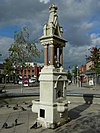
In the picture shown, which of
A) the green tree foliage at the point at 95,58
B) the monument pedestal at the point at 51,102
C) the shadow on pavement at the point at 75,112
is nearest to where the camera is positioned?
the monument pedestal at the point at 51,102

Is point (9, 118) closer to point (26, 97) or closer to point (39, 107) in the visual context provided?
point (39, 107)

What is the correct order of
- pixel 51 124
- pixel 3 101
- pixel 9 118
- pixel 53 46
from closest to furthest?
1. pixel 51 124
2. pixel 53 46
3. pixel 9 118
4. pixel 3 101

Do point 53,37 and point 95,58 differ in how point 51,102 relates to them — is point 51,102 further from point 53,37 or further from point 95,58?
point 95,58

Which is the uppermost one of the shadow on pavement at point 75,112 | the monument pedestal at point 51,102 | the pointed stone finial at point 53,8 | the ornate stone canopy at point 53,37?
the pointed stone finial at point 53,8

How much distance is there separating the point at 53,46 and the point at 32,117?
509 centimetres

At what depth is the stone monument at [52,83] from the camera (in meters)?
13.0

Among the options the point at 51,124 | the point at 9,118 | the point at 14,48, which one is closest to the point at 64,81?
the point at 51,124

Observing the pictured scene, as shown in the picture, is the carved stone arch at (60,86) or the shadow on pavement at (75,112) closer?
the carved stone arch at (60,86)

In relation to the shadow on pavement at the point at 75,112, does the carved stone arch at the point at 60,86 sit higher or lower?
higher

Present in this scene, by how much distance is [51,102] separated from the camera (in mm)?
13062

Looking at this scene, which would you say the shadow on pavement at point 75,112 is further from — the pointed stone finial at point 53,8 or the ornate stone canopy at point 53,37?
the pointed stone finial at point 53,8

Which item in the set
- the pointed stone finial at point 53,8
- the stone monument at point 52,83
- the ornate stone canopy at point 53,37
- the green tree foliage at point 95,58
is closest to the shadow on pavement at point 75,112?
the stone monument at point 52,83

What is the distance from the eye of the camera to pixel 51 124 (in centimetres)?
1280

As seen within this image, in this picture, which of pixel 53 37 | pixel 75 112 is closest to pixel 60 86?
pixel 53 37
